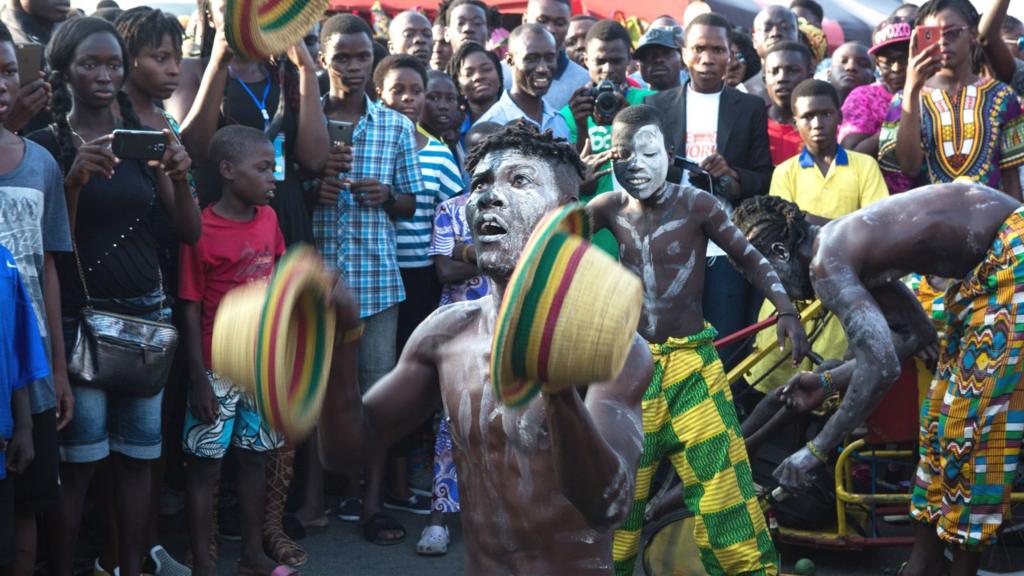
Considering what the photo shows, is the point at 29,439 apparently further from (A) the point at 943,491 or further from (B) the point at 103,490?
(A) the point at 943,491

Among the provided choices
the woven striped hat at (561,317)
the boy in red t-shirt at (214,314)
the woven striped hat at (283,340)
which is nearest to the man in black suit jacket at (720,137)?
A: the boy in red t-shirt at (214,314)

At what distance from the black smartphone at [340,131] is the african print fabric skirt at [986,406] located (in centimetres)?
278

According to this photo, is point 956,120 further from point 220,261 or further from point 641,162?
point 220,261

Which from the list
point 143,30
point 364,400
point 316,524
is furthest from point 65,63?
point 364,400

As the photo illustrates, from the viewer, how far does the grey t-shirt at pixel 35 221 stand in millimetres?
4543

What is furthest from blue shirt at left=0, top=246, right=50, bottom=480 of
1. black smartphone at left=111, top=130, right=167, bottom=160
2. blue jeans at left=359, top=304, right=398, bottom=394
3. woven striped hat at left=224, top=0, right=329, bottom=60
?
blue jeans at left=359, top=304, right=398, bottom=394

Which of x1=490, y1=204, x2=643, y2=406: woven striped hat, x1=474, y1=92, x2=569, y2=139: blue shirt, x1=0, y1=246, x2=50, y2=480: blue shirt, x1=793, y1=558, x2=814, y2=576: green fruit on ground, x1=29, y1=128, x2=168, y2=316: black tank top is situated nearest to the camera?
x1=490, y1=204, x2=643, y2=406: woven striped hat

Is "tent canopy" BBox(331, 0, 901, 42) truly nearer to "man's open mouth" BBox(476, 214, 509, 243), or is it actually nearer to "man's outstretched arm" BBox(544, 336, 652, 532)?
"man's open mouth" BBox(476, 214, 509, 243)

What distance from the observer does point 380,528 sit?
236 inches

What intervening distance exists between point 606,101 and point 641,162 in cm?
135

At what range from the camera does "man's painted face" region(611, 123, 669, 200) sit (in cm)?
561

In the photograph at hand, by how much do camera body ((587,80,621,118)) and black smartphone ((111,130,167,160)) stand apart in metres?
2.68

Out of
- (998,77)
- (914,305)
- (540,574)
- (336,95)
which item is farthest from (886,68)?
(540,574)

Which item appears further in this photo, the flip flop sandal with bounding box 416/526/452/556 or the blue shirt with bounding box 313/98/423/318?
the blue shirt with bounding box 313/98/423/318
